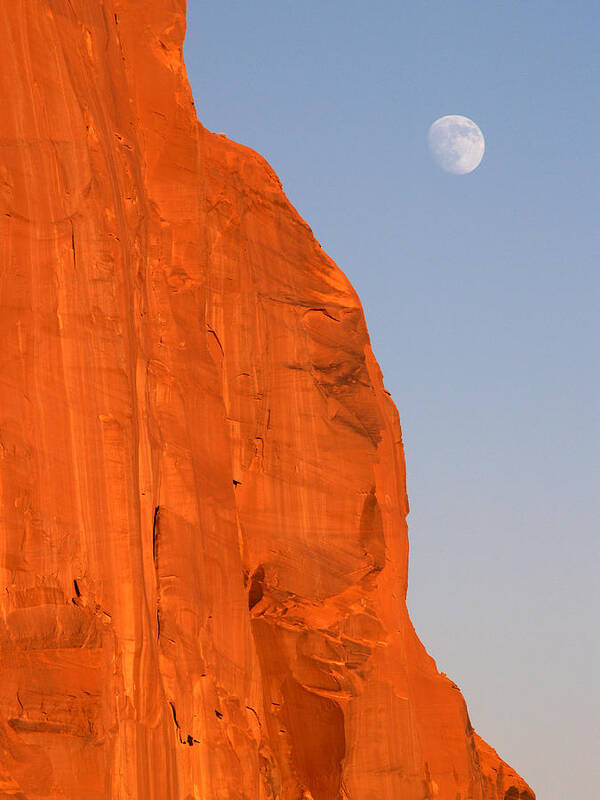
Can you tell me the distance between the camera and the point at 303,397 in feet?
104

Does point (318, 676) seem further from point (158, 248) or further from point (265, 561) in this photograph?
point (158, 248)

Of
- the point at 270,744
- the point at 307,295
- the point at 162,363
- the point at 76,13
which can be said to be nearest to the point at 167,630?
the point at 162,363

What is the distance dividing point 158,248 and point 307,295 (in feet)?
22.0

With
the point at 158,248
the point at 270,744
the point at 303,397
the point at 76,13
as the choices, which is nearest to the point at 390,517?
the point at 303,397

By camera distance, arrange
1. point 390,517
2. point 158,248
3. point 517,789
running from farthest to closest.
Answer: point 517,789 < point 390,517 < point 158,248

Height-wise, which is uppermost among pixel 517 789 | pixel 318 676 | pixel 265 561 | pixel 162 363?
pixel 162 363

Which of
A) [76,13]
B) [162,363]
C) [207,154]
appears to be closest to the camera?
[76,13]

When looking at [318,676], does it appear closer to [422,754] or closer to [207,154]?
[422,754]

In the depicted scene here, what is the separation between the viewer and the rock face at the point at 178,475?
63.5 ft

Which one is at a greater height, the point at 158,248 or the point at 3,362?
the point at 158,248

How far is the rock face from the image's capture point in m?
19.3

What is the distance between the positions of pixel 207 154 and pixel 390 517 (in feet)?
30.2

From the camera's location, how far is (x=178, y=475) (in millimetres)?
24391

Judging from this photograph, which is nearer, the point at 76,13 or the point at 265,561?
the point at 76,13
